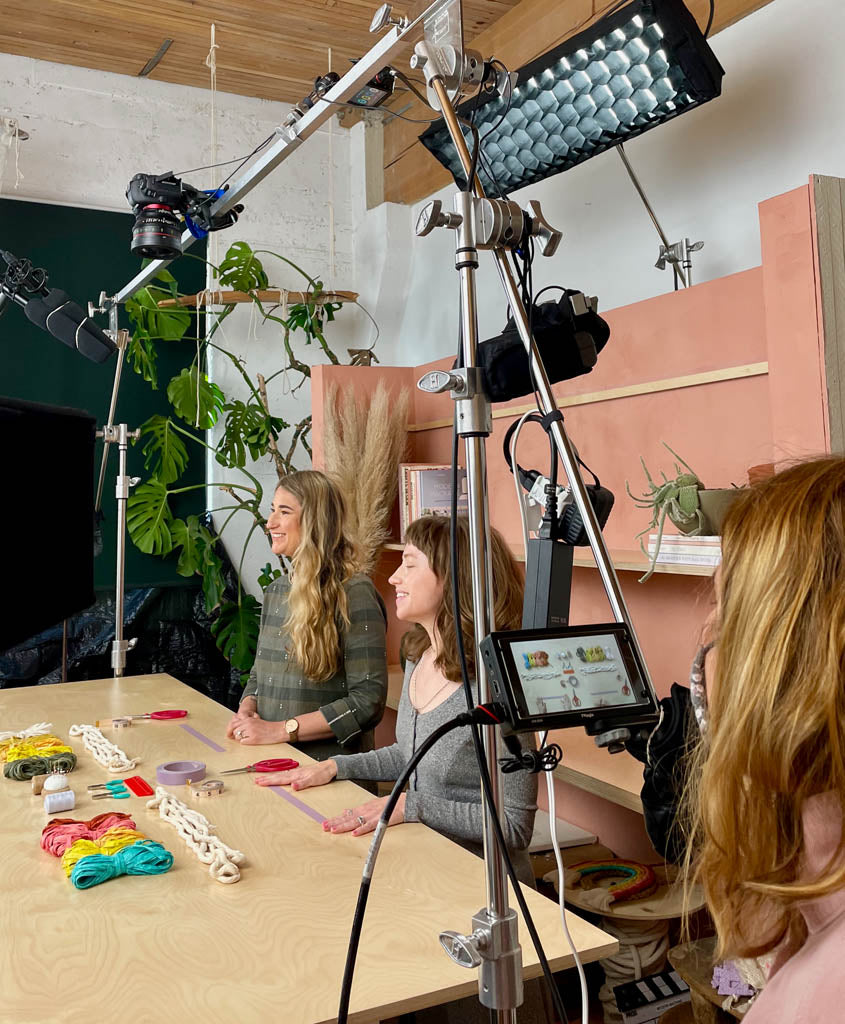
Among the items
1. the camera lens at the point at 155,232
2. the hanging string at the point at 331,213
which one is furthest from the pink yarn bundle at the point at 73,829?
the hanging string at the point at 331,213

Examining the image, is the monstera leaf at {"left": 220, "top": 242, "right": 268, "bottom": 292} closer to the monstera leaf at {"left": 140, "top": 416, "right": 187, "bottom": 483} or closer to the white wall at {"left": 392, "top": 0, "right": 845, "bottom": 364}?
the monstera leaf at {"left": 140, "top": 416, "right": 187, "bottom": 483}

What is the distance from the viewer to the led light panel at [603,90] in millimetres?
2209

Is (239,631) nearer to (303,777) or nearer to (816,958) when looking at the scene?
(303,777)

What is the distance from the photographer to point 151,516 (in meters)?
4.14

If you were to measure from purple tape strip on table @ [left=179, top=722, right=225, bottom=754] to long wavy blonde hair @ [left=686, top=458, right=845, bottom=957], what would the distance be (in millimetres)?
1550

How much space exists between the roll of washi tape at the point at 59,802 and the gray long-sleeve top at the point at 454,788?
52cm

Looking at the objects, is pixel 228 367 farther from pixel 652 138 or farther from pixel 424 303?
pixel 652 138

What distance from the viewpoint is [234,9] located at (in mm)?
3732

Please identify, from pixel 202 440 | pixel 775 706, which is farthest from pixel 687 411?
pixel 202 440

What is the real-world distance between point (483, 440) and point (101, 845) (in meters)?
0.96

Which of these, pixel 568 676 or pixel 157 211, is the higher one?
pixel 157 211

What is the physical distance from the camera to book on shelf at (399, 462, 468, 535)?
3469 mm

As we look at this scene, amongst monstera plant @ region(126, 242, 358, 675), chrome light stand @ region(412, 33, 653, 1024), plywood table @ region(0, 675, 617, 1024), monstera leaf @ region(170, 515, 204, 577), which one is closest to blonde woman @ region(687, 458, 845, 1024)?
chrome light stand @ region(412, 33, 653, 1024)

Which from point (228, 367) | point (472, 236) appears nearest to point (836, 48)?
point (472, 236)
